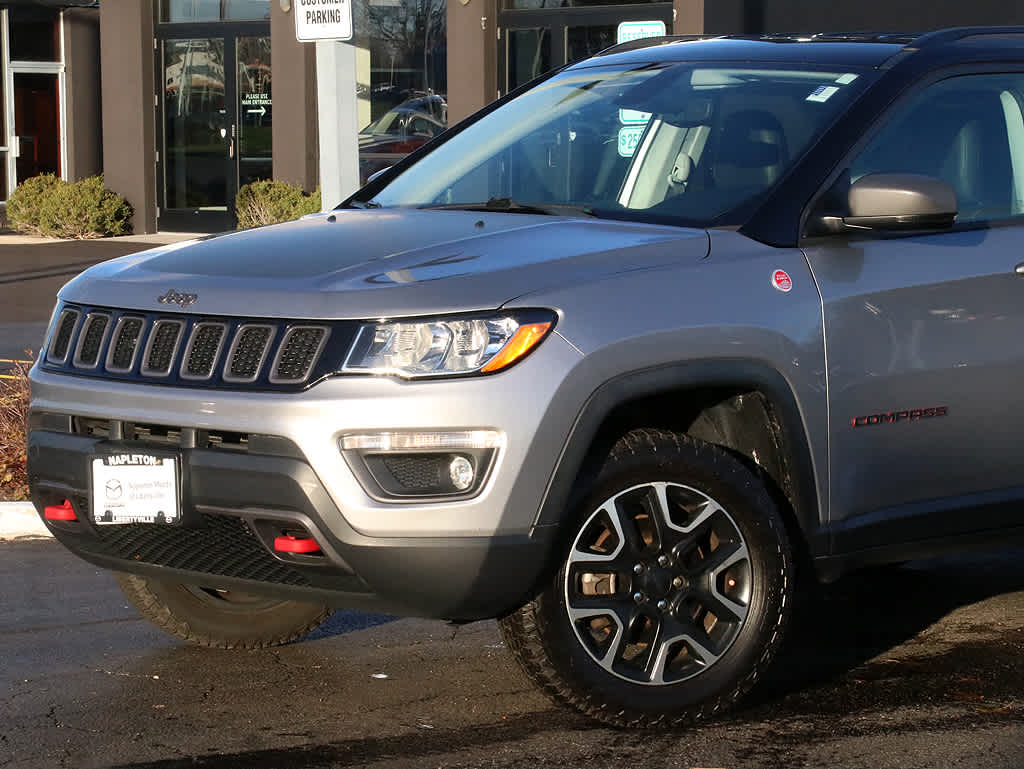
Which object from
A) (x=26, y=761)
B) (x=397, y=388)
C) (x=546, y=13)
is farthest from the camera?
(x=546, y=13)

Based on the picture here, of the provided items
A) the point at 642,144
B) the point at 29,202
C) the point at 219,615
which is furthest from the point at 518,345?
the point at 29,202

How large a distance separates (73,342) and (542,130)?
175 centimetres

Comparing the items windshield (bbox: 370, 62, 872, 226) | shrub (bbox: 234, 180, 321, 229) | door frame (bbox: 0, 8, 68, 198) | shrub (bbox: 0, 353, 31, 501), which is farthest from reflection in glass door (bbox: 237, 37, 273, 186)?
windshield (bbox: 370, 62, 872, 226)

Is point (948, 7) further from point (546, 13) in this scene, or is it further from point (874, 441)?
point (874, 441)

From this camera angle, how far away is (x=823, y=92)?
17.0ft

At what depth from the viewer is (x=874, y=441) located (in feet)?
16.0

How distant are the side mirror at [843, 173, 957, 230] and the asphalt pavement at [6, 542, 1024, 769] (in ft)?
4.48

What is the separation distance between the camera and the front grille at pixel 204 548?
4.39m

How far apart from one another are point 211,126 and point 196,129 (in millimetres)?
272

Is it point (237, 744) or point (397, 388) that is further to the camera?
point (237, 744)

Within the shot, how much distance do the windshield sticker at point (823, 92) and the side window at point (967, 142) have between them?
0.63 feet

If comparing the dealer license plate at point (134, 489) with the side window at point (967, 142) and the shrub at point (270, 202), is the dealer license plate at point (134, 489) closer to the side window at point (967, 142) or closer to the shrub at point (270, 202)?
the side window at point (967, 142)

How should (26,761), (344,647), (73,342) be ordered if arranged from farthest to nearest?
(344,647), (73,342), (26,761)

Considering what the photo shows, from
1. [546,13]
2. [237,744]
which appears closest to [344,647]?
[237,744]
